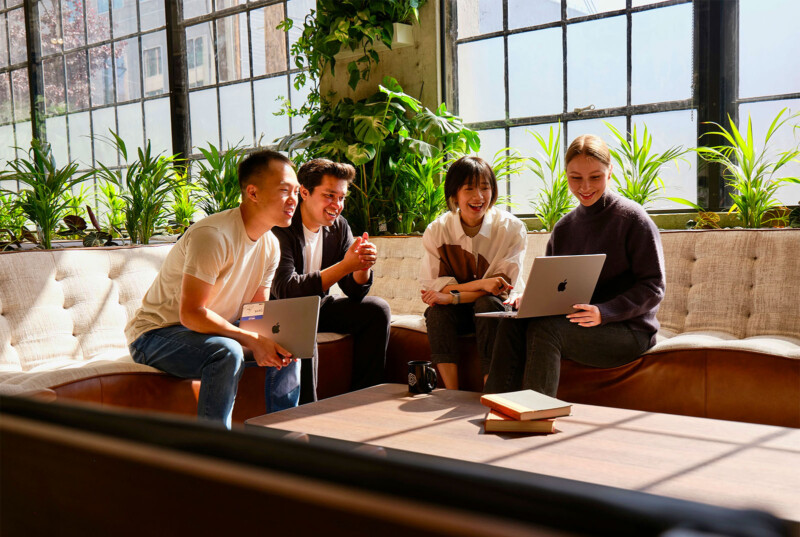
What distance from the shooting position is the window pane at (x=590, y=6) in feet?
12.5

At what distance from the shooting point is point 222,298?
249cm

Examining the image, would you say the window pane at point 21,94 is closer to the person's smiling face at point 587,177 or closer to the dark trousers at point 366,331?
the dark trousers at point 366,331

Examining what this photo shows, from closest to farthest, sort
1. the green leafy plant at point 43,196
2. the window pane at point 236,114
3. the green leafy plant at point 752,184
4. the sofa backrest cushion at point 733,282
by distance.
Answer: the sofa backrest cushion at point 733,282, the green leafy plant at point 752,184, the green leafy plant at point 43,196, the window pane at point 236,114

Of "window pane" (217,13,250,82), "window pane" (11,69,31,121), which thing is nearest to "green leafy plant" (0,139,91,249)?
"window pane" (217,13,250,82)

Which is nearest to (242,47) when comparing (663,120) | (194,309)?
(663,120)

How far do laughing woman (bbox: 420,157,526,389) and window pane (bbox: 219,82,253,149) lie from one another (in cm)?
287

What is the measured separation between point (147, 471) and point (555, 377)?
2.29m

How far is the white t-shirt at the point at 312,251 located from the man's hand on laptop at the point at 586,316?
1.18m

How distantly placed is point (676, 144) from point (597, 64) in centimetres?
65

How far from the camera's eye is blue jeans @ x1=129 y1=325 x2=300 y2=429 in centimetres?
228

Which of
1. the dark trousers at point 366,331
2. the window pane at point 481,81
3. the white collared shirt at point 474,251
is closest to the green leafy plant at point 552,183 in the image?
the window pane at point 481,81

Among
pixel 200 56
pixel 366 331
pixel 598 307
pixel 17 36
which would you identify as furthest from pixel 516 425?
pixel 17 36

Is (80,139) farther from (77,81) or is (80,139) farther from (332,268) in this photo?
(332,268)

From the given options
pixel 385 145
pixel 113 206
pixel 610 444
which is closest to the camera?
pixel 610 444
